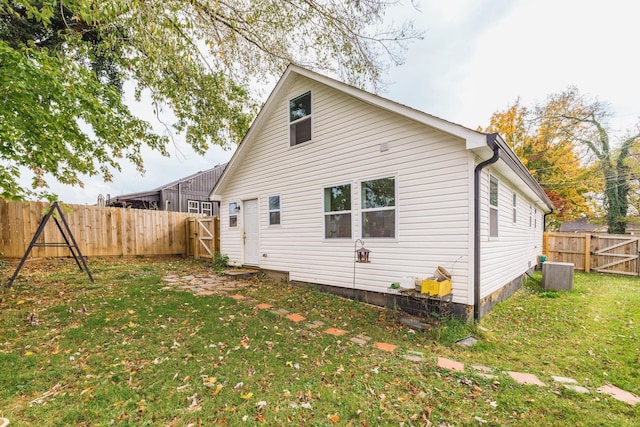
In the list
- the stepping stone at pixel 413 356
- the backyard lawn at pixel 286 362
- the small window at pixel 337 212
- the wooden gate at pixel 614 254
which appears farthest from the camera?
the wooden gate at pixel 614 254

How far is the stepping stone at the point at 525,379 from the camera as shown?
2929 millimetres

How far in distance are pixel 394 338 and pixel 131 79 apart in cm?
968

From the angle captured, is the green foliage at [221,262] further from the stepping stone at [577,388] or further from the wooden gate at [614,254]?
the wooden gate at [614,254]

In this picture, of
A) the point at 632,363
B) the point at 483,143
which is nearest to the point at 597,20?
the point at 483,143

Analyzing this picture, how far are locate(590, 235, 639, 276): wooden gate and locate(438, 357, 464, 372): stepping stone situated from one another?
40.6ft

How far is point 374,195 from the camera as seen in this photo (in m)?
5.86

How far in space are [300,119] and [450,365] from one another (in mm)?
6399

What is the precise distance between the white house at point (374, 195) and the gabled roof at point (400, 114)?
2cm

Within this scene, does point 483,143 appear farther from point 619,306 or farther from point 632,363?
point 619,306

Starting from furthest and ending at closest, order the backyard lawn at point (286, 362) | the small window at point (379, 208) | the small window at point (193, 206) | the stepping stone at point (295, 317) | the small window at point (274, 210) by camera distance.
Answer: the small window at point (193, 206) < the small window at point (274, 210) < the small window at point (379, 208) < the stepping stone at point (295, 317) < the backyard lawn at point (286, 362)

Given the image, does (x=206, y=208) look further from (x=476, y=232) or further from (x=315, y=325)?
(x=476, y=232)

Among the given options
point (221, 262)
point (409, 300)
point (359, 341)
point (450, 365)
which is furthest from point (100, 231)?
point (450, 365)

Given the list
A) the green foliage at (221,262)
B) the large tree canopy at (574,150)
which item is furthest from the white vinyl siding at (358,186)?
the large tree canopy at (574,150)

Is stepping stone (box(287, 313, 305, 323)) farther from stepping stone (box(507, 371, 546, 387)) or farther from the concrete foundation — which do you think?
stepping stone (box(507, 371, 546, 387))
